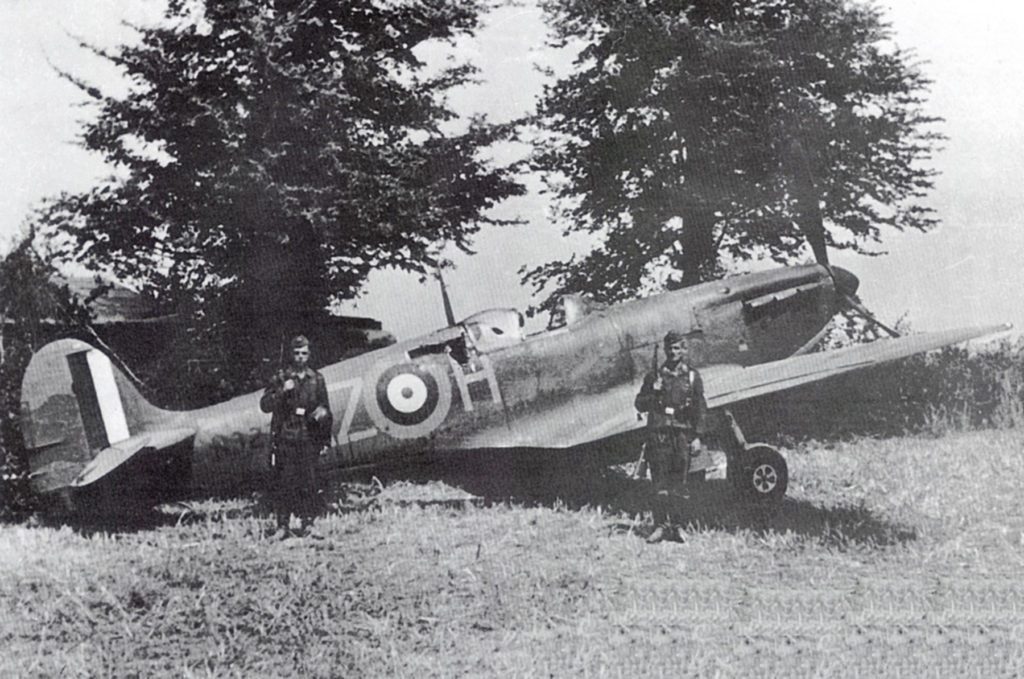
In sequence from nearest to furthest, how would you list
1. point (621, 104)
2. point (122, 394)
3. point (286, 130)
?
point (122, 394) → point (286, 130) → point (621, 104)

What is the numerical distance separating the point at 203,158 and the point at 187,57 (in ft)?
4.45

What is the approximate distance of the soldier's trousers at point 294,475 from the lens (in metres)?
7.11

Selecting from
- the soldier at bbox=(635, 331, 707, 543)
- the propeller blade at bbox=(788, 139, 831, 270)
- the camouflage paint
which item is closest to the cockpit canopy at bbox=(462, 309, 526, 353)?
the camouflage paint

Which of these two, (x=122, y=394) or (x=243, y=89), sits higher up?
(x=243, y=89)

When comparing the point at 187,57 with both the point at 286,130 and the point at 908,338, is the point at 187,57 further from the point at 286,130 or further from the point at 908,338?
the point at 908,338

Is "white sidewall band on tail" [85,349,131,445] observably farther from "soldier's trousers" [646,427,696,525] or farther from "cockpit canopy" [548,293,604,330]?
"soldier's trousers" [646,427,696,525]

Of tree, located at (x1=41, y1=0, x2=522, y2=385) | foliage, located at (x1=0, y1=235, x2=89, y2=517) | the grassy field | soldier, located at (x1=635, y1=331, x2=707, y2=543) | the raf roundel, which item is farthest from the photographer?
tree, located at (x1=41, y1=0, x2=522, y2=385)

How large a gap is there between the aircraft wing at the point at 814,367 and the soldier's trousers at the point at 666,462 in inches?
41.4

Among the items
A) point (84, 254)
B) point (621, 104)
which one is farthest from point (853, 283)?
point (84, 254)

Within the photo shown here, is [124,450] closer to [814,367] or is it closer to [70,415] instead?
[70,415]

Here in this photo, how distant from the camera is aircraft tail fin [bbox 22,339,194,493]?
24.3ft

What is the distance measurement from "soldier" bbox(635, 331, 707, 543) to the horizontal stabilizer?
3943 millimetres

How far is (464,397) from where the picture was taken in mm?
8047

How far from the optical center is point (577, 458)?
859 centimetres
